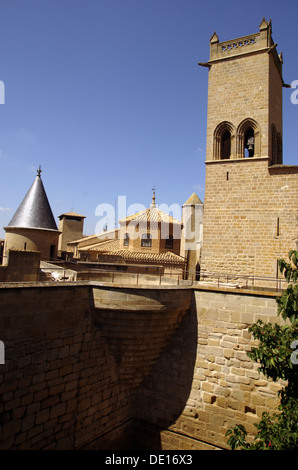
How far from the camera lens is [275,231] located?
13523mm

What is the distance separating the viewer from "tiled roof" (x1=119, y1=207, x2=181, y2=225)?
3011 cm

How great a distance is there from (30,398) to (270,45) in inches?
678

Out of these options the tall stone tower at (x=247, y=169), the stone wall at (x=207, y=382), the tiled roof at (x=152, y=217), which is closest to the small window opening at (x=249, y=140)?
the tall stone tower at (x=247, y=169)

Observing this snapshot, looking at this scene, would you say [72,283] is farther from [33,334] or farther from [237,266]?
[237,266]

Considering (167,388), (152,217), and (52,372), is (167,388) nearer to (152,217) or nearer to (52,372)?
(52,372)

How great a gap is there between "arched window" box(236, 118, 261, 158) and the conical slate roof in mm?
10252

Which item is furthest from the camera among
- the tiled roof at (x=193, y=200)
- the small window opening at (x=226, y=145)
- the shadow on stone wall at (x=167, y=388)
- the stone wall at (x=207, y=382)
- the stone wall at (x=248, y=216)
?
the tiled roof at (x=193, y=200)

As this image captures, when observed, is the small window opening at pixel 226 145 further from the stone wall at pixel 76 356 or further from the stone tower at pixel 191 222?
the stone tower at pixel 191 222

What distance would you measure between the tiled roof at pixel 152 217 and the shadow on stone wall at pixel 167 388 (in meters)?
20.7

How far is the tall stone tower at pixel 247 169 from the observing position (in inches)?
536

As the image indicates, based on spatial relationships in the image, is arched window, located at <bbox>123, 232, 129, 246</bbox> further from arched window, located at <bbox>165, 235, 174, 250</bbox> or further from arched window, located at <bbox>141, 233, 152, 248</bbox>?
arched window, located at <bbox>165, 235, 174, 250</bbox>

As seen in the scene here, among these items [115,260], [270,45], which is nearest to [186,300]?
[115,260]

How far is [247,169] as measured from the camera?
47.9ft
